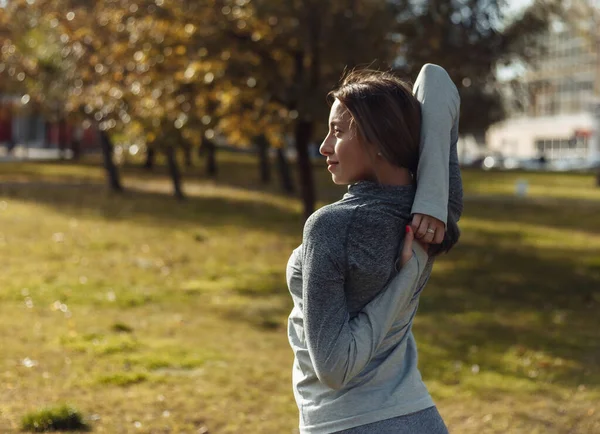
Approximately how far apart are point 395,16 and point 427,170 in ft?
36.0

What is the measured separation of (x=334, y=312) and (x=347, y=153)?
1.38ft

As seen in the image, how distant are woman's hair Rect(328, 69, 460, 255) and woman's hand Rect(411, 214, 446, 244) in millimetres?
150

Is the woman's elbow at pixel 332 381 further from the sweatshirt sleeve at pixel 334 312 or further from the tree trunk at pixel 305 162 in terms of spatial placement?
the tree trunk at pixel 305 162

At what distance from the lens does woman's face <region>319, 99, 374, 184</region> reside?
240 cm

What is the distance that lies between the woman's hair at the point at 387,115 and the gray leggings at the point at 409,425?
65 cm

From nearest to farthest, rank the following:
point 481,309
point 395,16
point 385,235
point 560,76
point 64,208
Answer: point 385,235 < point 481,309 < point 395,16 < point 64,208 < point 560,76

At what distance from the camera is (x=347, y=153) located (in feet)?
7.93

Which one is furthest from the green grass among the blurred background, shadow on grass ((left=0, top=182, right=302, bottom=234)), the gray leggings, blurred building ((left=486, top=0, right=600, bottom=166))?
blurred building ((left=486, top=0, right=600, bottom=166))

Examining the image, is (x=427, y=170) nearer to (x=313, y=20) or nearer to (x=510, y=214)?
(x=313, y=20)

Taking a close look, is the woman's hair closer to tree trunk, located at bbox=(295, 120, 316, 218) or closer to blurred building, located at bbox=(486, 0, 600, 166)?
tree trunk, located at bbox=(295, 120, 316, 218)

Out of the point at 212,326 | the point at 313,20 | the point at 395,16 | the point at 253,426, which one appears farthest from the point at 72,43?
the point at 253,426

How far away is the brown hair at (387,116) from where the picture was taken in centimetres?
235

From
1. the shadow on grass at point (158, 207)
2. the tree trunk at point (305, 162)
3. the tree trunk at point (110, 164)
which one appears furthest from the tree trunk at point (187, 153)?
the tree trunk at point (305, 162)

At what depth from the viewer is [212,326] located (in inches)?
405
